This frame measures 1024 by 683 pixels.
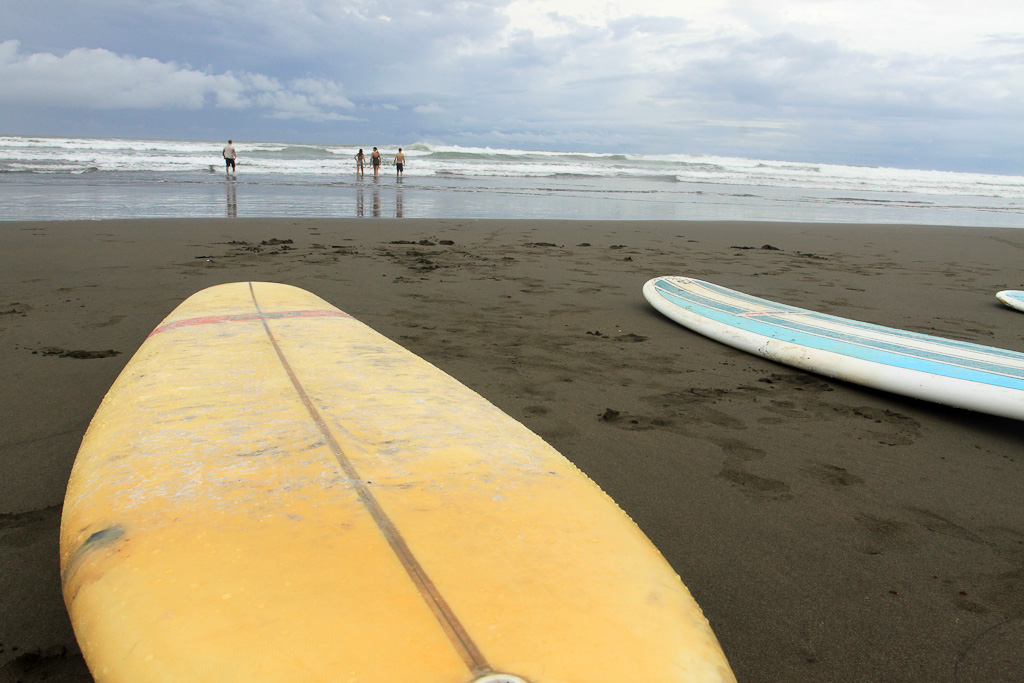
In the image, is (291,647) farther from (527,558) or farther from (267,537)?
(527,558)

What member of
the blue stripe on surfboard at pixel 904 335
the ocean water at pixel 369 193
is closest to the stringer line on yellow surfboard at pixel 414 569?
the blue stripe on surfboard at pixel 904 335

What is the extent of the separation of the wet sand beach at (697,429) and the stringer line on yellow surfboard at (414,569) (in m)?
0.65

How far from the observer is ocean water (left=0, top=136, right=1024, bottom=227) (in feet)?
32.6

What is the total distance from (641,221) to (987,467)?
8.05 meters

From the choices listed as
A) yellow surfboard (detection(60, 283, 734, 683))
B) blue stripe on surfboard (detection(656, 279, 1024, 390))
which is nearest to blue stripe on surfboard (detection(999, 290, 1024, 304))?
blue stripe on surfboard (detection(656, 279, 1024, 390))

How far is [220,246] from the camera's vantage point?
6.18 meters

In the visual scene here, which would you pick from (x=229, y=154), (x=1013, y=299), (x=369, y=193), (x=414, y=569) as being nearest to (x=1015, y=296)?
(x=1013, y=299)

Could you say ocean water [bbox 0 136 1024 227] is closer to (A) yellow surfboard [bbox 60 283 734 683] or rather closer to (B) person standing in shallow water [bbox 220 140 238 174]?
(B) person standing in shallow water [bbox 220 140 238 174]

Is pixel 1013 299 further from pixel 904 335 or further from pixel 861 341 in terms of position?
pixel 861 341

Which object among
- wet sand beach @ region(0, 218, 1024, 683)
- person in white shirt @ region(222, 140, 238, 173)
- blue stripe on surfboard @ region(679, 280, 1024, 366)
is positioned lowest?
wet sand beach @ region(0, 218, 1024, 683)

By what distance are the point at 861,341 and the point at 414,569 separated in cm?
291

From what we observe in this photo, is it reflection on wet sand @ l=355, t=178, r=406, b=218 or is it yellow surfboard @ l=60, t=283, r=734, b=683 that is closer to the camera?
Answer: yellow surfboard @ l=60, t=283, r=734, b=683

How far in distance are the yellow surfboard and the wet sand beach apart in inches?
13.5

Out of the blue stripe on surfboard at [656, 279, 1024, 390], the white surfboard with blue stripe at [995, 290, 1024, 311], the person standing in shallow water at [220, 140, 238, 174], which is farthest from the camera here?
the person standing in shallow water at [220, 140, 238, 174]
